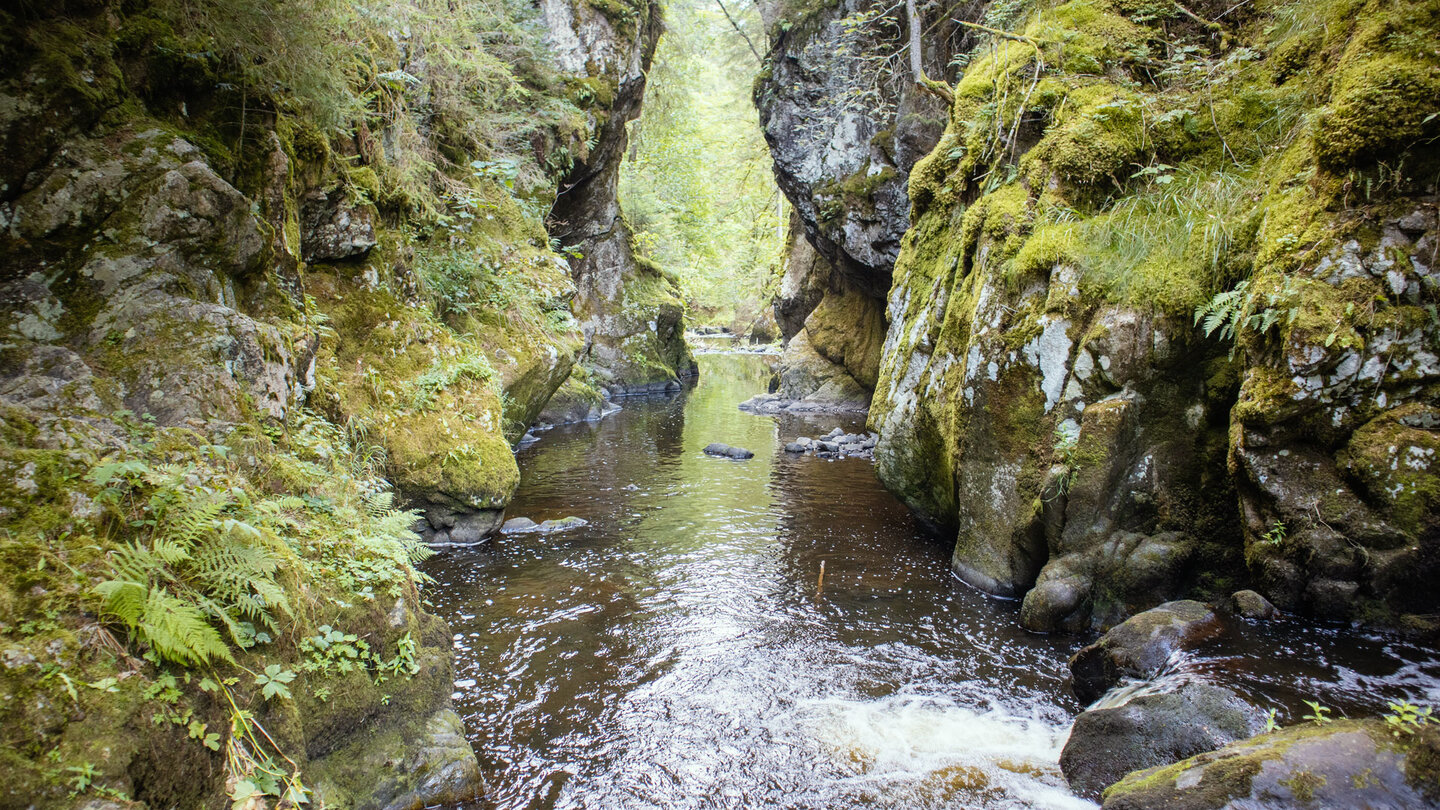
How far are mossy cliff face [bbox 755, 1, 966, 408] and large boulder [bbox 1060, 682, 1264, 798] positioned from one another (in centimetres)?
1357

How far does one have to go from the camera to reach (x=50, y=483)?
3.04 m

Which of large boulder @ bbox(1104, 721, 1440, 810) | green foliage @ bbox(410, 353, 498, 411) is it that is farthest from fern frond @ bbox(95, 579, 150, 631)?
green foliage @ bbox(410, 353, 498, 411)

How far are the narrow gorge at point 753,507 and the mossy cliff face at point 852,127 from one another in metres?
5.88

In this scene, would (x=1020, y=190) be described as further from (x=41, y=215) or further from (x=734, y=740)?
(x=41, y=215)

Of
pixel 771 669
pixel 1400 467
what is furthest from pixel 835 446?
pixel 1400 467

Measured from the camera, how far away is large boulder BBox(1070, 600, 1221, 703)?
4832mm

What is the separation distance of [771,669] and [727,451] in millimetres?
9283

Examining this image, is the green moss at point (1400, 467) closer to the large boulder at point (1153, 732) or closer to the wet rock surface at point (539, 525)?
the large boulder at point (1153, 732)

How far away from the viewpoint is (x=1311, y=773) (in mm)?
3168

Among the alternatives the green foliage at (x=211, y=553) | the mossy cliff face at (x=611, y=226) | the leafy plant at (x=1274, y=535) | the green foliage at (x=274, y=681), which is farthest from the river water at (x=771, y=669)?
the mossy cliff face at (x=611, y=226)

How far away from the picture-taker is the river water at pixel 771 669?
4328 millimetres

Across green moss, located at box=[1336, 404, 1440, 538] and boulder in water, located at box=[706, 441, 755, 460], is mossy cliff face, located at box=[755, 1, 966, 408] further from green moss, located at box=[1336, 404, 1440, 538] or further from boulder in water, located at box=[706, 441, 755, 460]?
green moss, located at box=[1336, 404, 1440, 538]

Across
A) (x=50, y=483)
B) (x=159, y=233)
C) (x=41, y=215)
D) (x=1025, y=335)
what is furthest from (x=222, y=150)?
(x=1025, y=335)

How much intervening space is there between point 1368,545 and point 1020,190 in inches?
185
